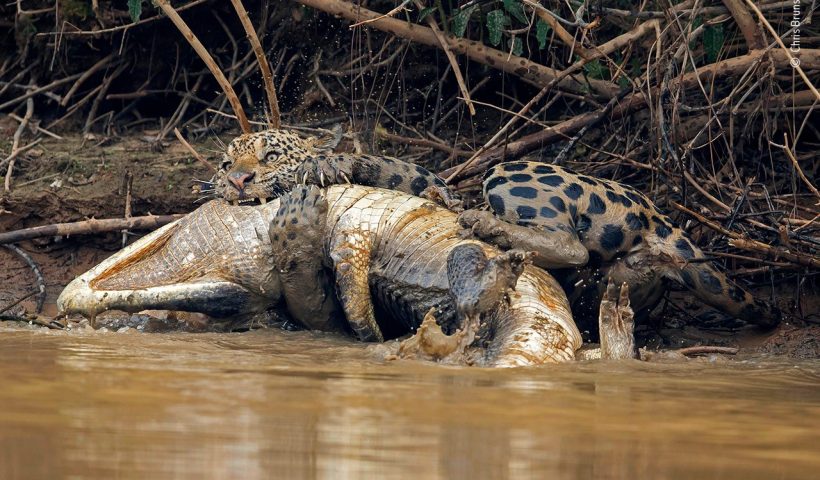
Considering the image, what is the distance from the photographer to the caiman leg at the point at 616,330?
438 cm

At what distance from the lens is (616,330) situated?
4.40 m

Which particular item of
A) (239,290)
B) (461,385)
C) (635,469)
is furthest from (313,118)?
(635,469)

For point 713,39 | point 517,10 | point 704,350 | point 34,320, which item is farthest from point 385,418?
point 517,10

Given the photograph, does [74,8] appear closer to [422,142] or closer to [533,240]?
[422,142]

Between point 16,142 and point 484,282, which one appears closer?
point 484,282

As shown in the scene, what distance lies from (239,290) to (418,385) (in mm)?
2091

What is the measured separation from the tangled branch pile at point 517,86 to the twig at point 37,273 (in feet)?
5.35

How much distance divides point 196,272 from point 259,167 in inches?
28.4

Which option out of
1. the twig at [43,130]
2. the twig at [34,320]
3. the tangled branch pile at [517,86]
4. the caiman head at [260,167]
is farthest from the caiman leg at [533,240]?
the twig at [43,130]

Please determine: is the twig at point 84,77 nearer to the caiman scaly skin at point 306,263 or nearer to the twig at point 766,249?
the caiman scaly skin at point 306,263

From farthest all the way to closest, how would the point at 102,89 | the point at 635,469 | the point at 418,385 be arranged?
the point at 102,89 < the point at 418,385 < the point at 635,469

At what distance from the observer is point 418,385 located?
3.44m

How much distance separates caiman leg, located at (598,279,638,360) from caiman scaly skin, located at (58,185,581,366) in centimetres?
42

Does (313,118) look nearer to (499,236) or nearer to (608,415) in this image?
(499,236)
